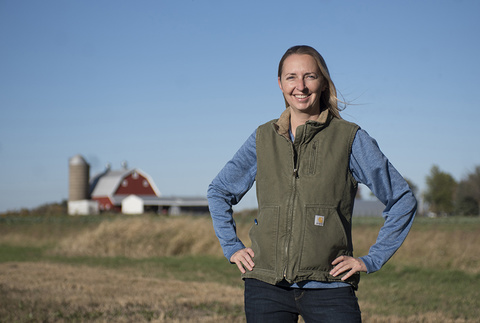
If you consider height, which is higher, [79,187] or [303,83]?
[79,187]

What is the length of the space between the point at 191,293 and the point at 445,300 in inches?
151

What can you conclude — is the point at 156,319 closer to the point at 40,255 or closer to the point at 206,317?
the point at 206,317

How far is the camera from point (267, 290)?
97.2 inches

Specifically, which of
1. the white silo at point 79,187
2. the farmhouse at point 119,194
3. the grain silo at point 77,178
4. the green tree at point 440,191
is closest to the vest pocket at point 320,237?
the farmhouse at point 119,194

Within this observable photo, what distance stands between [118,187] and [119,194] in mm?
751

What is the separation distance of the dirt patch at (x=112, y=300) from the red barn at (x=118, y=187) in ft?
166

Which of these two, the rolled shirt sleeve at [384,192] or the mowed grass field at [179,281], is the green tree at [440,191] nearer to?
the mowed grass field at [179,281]

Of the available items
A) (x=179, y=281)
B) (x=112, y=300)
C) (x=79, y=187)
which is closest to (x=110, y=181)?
(x=79, y=187)

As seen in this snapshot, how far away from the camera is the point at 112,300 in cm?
747

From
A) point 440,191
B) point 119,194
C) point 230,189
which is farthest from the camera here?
point 440,191

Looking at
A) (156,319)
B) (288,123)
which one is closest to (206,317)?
(156,319)

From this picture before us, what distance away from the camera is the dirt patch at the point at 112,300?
6.44 metres

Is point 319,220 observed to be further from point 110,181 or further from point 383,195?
point 110,181

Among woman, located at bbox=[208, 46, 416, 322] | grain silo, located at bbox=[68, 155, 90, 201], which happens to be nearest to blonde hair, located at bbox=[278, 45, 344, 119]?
woman, located at bbox=[208, 46, 416, 322]
